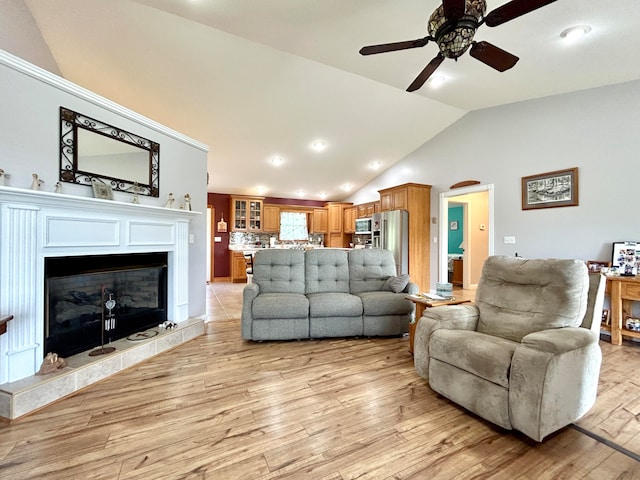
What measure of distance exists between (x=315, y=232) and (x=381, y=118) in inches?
182

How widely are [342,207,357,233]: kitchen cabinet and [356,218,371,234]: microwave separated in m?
0.48

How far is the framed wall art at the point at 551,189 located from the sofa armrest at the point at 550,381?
9.42ft

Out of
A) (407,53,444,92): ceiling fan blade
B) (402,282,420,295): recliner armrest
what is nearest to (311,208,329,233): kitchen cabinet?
(402,282,420,295): recliner armrest

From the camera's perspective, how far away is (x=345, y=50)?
300 centimetres

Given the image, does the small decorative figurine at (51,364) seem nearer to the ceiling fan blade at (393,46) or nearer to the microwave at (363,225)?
the ceiling fan blade at (393,46)

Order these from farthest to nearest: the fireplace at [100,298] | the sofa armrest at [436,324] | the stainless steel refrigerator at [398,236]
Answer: the stainless steel refrigerator at [398,236] → the fireplace at [100,298] → the sofa armrest at [436,324]

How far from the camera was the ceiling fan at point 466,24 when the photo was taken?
5.46ft

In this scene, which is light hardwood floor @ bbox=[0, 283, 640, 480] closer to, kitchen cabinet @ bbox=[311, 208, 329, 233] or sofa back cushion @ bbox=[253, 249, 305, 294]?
sofa back cushion @ bbox=[253, 249, 305, 294]

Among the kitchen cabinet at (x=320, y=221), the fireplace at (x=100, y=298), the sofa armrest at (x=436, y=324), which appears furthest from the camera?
the kitchen cabinet at (x=320, y=221)

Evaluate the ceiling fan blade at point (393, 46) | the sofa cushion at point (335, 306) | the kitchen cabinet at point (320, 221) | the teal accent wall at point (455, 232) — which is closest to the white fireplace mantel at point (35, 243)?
the sofa cushion at point (335, 306)

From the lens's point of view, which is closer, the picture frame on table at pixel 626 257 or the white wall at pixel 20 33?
the white wall at pixel 20 33

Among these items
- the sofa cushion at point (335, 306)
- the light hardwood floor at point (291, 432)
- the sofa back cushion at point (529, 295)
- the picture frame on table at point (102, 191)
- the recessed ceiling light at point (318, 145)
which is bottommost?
the light hardwood floor at point (291, 432)

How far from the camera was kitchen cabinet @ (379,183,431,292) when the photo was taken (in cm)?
545

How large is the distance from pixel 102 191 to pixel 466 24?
10.1 feet
